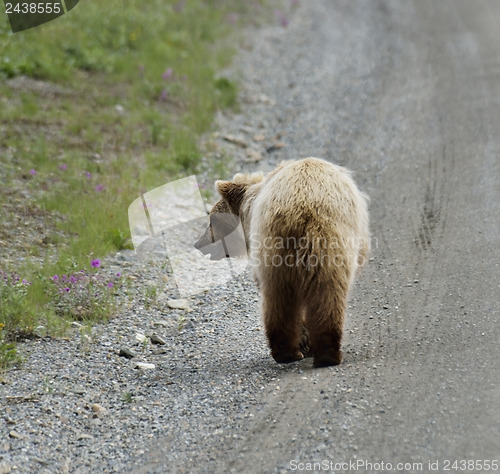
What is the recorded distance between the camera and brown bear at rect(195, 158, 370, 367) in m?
5.38

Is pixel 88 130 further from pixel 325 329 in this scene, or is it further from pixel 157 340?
pixel 325 329

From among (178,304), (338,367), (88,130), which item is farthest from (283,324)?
(88,130)

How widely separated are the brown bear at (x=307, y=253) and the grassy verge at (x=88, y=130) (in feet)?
6.96

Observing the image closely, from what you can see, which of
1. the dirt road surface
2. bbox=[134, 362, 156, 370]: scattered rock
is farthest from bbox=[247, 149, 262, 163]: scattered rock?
bbox=[134, 362, 156, 370]: scattered rock

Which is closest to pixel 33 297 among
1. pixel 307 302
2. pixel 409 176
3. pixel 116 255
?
pixel 116 255

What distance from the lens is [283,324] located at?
5.70 meters

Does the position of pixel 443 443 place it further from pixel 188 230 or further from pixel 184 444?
pixel 188 230

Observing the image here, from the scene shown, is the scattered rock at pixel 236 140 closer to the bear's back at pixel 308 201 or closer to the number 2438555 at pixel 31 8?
the number 2438555 at pixel 31 8

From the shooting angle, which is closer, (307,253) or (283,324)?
(307,253)

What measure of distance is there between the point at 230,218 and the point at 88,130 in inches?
193

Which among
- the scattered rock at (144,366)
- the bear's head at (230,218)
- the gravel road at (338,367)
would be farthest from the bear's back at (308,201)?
the scattered rock at (144,366)

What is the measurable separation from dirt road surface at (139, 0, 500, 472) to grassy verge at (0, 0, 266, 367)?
1.28 metres

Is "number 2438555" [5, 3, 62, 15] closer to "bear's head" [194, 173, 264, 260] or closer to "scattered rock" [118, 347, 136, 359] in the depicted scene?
"bear's head" [194, 173, 264, 260]

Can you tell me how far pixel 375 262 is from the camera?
800cm
